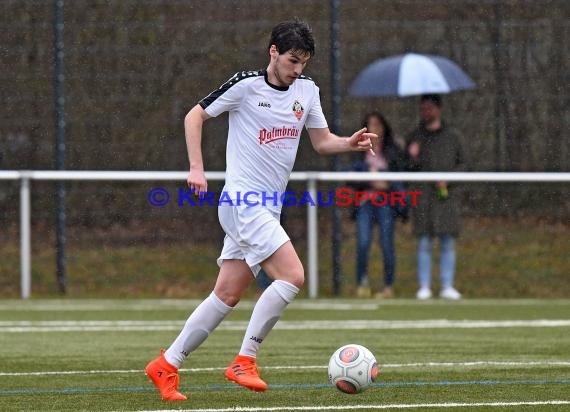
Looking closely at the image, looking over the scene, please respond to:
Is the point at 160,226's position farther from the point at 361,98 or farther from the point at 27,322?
the point at 27,322

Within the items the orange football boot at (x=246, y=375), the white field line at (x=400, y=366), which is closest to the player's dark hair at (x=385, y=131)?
the white field line at (x=400, y=366)

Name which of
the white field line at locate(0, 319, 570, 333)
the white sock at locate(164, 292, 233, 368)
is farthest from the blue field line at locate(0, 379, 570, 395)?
the white field line at locate(0, 319, 570, 333)

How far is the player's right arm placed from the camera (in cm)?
694

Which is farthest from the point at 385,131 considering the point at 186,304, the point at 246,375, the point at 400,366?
the point at 246,375

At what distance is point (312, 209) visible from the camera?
14.6 m

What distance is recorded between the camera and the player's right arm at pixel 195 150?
22.8 feet

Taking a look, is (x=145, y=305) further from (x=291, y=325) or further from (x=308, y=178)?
(x=291, y=325)

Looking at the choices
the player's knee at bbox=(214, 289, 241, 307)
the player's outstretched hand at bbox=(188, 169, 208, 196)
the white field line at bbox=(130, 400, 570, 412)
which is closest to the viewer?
the white field line at bbox=(130, 400, 570, 412)

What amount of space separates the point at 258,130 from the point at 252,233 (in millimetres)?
528

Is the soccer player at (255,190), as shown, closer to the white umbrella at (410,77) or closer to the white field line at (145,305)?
the white field line at (145,305)

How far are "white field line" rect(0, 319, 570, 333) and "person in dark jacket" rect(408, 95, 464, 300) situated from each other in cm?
267

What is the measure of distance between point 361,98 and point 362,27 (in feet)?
2.48

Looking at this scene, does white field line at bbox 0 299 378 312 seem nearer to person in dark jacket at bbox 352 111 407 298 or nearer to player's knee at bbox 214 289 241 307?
person in dark jacket at bbox 352 111 407 298

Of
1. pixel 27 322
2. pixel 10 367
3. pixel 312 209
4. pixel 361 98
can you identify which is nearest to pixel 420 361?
pixel 10 367
